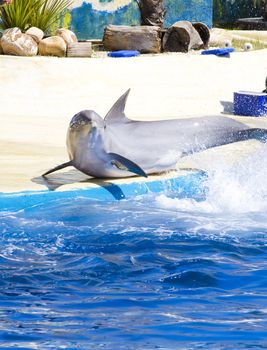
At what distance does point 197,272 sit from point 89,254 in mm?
818

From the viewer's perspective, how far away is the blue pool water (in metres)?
4.74

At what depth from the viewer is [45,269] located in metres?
5.96

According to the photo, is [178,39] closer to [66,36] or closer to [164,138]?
[66,36]

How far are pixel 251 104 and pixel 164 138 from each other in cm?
483

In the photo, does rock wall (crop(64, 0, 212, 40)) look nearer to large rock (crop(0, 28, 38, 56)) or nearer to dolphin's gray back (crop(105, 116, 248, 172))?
large rock (crop(0, 28, 38, 56))

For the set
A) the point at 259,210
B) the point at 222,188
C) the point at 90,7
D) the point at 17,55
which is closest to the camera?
the point at 259,210

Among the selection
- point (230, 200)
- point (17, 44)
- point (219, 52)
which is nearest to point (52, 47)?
point (17, 44)

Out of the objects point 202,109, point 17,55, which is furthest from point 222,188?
point 17,55

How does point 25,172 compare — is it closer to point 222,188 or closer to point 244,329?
point 222,188

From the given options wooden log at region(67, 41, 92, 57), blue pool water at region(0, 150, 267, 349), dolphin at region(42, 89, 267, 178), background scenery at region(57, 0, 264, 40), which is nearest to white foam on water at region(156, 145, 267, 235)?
blue pool water at region(0, 150, 267, 349)

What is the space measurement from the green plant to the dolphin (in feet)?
29.4

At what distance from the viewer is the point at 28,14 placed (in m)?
16.9

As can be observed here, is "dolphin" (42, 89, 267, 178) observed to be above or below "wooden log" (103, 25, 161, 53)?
above

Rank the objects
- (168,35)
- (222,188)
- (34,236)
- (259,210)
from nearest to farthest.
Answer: (34,236)
(259,210)
(222,188)
(168,35)
